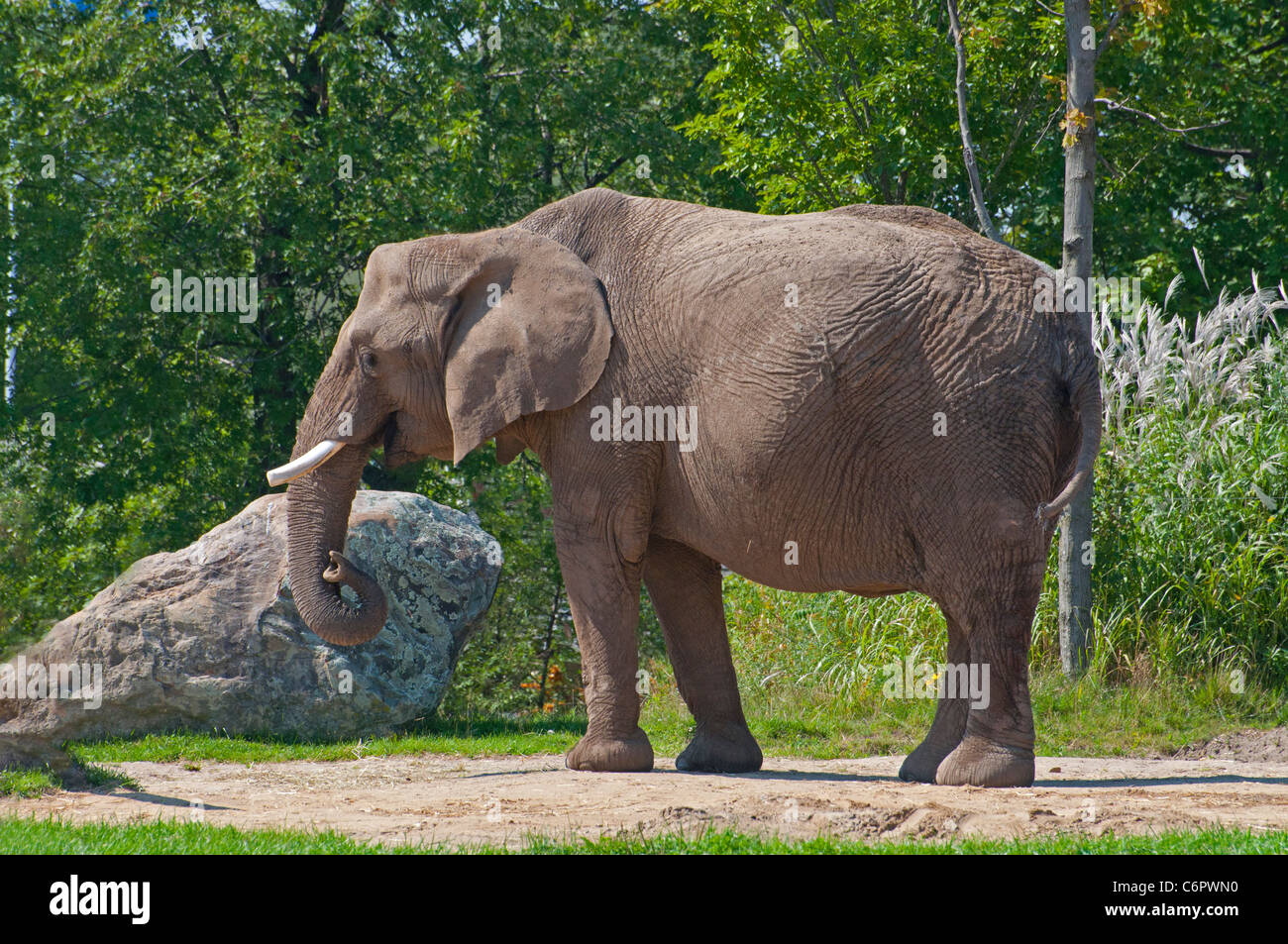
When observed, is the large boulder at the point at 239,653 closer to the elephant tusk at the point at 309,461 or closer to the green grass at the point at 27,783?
the elephant tusk at the point at 309,461

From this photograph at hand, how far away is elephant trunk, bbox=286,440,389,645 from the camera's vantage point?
8.71m

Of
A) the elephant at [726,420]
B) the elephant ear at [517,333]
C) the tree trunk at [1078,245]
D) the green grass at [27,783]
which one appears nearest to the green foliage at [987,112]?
the tree trunk at [1078,245]

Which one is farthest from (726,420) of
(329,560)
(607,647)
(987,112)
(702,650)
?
(987,112)

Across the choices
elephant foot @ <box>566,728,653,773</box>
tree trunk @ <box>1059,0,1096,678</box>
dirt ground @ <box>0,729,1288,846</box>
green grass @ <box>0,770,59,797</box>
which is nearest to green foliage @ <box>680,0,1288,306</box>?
tree trunk @ <box>1059,0,1096,678</box>

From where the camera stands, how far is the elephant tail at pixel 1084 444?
22.7 feet

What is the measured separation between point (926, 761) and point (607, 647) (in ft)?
6.09

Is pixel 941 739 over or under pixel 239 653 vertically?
under

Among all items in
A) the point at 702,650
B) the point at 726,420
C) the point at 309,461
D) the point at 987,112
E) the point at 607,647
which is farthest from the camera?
the point at 987,112

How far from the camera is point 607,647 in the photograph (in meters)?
8.25

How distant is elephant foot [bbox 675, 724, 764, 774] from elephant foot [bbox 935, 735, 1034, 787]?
4.99ft

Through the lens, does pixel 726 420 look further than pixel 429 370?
No

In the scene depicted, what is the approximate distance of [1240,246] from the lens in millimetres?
17562

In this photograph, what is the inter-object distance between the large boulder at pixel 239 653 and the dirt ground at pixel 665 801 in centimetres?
146

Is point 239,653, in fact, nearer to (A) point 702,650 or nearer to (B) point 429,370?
(B) point 429,370
